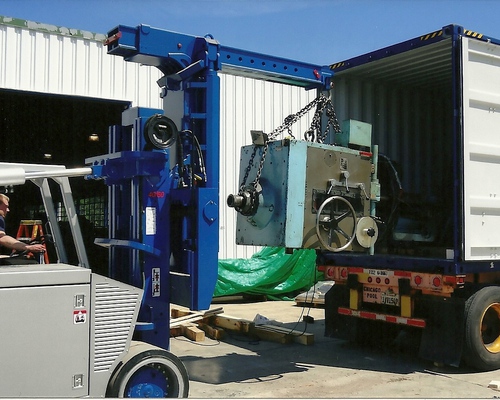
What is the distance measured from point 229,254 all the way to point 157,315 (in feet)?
24.5

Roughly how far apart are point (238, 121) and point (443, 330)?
7.46 metres

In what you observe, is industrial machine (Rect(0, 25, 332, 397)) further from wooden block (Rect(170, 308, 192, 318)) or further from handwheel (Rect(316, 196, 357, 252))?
wooden block (Rect(170, 308, 192, 318))

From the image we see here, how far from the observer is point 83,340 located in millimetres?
4406

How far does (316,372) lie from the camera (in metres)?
6.67

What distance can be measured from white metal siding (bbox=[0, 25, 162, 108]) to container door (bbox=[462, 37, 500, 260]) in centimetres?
674

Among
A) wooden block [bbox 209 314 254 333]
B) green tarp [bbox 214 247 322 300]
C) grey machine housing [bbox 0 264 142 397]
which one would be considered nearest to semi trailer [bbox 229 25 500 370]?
wooden block [bbox 209 314 254 333]

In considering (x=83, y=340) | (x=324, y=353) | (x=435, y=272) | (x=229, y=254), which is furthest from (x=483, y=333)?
(x=229, y=254)

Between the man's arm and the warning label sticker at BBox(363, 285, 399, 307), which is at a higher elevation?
the man's arm

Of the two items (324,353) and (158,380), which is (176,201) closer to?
(158,380)

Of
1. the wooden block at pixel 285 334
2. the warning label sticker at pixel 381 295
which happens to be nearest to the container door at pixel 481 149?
the warning label sticker at pixel 381 295

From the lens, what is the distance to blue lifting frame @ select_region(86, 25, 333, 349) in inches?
204

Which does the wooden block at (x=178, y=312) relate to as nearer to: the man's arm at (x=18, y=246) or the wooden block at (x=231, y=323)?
the wooden block at (x=231, y=323)

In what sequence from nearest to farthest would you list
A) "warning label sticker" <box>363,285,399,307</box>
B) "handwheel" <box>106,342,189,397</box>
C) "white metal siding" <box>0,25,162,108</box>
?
"handwheel" <box>106,342,189,397</box>, "warning label sticker" <box>363,285,399,307</box>, "white metal siding" <box>0,25,162,108</box>

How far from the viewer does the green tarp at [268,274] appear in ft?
39.3
